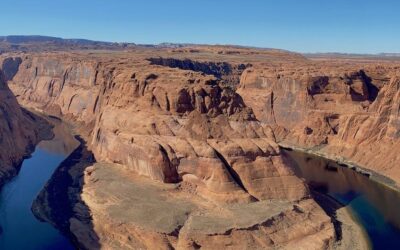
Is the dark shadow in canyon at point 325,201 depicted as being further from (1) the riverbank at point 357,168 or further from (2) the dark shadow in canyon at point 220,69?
(2) the dark shadow in canyon at point 220,69

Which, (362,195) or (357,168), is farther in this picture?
(357,168)

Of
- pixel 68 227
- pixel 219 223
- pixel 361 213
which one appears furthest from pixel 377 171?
pixel 68 227

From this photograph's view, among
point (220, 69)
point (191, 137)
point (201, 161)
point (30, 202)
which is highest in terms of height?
point (191, 137)

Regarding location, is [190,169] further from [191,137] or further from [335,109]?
[335,109]

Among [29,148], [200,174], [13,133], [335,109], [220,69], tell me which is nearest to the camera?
[200,174]

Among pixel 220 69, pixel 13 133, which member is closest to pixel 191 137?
pixel 13 133

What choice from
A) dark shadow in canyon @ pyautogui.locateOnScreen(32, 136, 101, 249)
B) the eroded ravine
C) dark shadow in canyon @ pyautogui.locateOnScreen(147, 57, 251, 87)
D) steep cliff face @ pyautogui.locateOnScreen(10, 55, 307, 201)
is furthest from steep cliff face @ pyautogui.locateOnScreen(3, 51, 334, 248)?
dark shadow in canyon @ pyautogui.locateOnScreen(147, 57, 251, 87)

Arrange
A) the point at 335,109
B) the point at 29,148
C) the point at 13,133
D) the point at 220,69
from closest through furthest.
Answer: the point at 13,133, the point at 29,148, the point at 335,109, the point at 220,69

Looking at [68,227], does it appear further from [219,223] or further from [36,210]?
[219,223]
